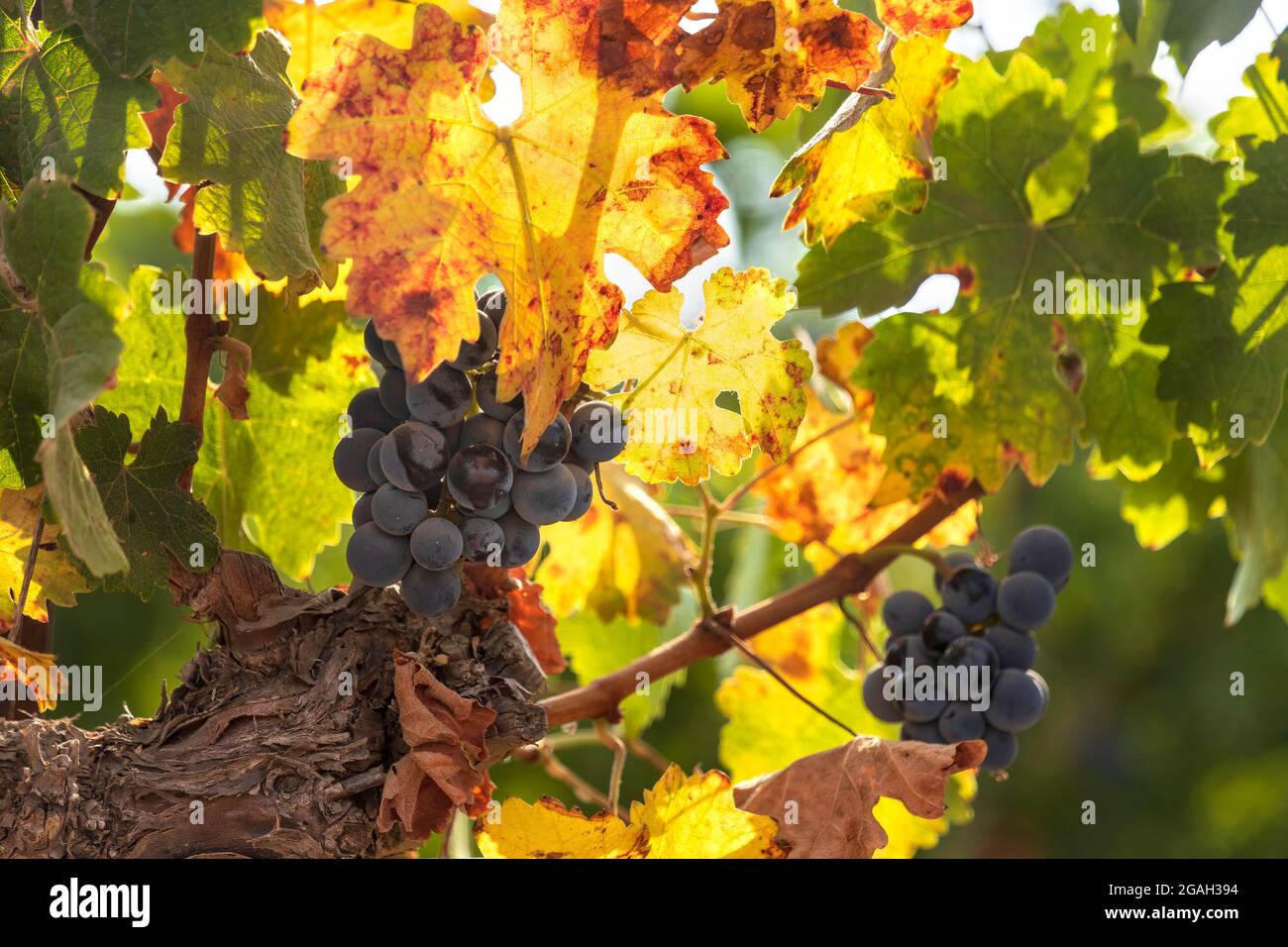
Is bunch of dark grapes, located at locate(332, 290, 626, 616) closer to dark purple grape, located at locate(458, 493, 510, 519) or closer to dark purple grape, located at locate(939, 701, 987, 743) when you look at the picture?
dark purple grape, located at locate(458, 493, 510, 519)

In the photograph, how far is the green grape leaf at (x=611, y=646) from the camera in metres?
1.19

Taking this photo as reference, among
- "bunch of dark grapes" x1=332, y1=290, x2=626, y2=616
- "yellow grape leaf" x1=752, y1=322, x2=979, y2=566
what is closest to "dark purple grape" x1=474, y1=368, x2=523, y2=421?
"bunch of dark grapes" x1=332, y1=290, x2=626, y2=616

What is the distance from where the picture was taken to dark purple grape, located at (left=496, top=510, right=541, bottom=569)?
715 mm

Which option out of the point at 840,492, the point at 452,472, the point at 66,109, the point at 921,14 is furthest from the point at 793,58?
the point at 840,492

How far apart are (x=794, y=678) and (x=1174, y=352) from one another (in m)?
0.46

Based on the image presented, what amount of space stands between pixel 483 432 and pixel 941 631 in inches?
18.3

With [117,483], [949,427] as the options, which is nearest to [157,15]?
[117,483]

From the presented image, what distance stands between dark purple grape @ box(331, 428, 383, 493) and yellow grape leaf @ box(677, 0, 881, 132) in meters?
0.28

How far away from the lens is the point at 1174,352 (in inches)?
36.2

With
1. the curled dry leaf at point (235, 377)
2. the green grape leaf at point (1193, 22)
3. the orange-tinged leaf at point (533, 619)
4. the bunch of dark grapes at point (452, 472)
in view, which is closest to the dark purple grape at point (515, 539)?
the bunch of dark grapes at point (452, 472)

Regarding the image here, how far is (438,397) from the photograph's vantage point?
2.26 ft

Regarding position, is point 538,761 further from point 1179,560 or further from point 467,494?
point 1179,560

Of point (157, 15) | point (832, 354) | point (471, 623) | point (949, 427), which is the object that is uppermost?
point (157, 15)

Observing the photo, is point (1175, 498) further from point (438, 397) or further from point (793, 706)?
point (438, 397)
